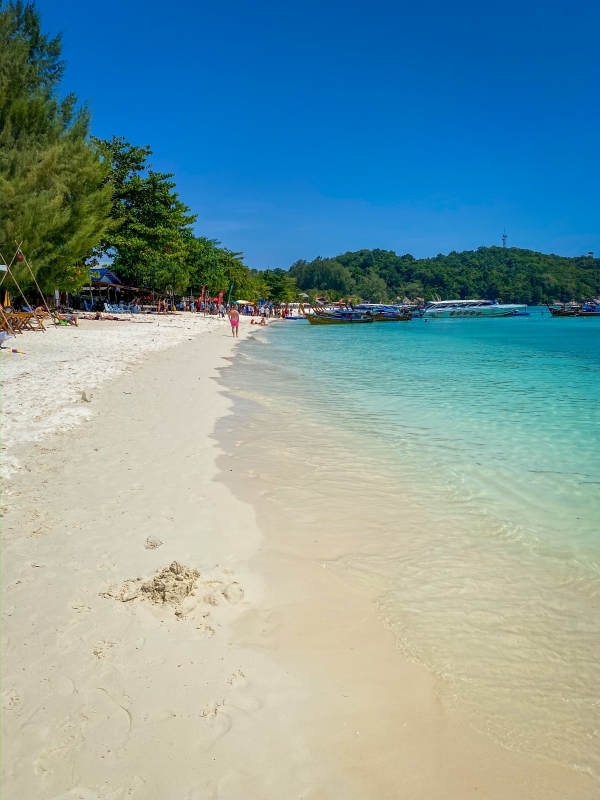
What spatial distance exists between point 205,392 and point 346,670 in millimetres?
8999

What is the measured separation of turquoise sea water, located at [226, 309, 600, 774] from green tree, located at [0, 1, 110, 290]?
52.1 ft

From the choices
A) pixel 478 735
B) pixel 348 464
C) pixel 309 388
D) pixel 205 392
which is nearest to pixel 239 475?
pixel 348 464

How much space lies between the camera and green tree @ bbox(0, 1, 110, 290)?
21.9 metres

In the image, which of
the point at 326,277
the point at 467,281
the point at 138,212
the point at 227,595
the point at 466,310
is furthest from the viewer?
the point at 467,281

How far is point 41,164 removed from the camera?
75.4ft

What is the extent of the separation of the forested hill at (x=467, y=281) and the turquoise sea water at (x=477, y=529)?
157164 millimetres

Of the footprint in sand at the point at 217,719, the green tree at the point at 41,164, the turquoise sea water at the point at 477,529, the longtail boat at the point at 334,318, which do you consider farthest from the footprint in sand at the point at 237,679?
the longtail boat at the point at 334,318

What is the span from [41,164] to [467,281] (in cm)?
17927

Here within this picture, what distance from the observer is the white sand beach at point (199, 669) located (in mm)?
2275

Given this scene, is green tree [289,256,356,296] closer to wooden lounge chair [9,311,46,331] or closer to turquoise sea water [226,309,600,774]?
wooden lounge chair [9,311,46,331]

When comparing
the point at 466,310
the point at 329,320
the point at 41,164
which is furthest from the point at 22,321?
the point at 466,310

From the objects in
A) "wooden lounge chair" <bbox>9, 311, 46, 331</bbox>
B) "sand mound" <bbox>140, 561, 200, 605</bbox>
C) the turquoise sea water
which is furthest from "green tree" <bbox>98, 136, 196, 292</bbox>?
"sand mound" <bbox>140, 561, 200, 605</bbox>

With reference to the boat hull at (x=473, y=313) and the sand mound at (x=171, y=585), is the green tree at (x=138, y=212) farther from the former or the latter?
the boat hull at (x=473, y=313)

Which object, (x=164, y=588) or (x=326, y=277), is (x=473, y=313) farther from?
(x=164, y=588)
